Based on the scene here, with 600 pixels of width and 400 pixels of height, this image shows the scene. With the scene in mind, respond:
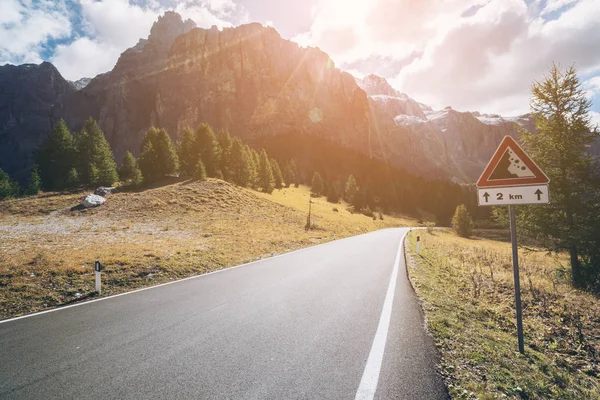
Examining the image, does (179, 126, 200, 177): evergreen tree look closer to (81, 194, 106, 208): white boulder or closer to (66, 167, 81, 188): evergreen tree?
(66, 167, 81, 188): evergreen tree

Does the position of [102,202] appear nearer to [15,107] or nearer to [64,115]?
[64,115]

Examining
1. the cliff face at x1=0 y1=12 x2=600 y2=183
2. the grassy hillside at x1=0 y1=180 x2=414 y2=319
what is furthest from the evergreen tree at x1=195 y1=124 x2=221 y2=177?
the cliff face at x1=0 y1=12 x2=600 y2=183

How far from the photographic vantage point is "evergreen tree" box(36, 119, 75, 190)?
47562 mm

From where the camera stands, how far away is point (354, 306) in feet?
21.0

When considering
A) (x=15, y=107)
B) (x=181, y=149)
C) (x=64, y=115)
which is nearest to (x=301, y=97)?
(x=181, y=149)

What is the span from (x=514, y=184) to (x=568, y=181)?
1095 centimetres

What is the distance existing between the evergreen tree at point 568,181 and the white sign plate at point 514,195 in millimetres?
9990

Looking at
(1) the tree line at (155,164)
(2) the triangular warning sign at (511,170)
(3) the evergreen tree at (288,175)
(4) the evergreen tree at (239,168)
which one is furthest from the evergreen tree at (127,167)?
(2) the triangular warning sign at (511,170)

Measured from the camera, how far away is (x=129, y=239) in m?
18.7

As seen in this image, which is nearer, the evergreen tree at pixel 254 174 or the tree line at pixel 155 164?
the tree line at pixel 155 164

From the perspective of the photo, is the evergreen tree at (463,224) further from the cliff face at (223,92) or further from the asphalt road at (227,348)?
the cliff face at (223,92)

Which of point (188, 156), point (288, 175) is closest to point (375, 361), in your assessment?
point (188, 156)

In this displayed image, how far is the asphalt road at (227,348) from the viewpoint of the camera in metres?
3.20

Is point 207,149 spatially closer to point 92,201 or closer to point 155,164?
point 155,164
